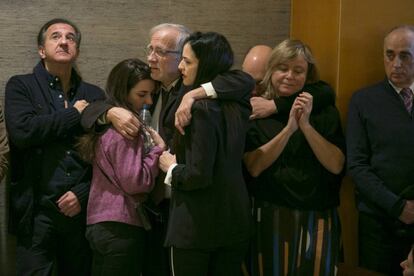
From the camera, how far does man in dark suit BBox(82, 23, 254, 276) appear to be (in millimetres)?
2506

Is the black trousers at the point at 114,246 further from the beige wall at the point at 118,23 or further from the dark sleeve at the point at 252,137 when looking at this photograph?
the beige wall at the point at 118,23

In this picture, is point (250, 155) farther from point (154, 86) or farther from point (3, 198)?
point (3, 198)

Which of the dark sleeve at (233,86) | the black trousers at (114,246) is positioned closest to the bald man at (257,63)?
the dark sleeve at (233,86)

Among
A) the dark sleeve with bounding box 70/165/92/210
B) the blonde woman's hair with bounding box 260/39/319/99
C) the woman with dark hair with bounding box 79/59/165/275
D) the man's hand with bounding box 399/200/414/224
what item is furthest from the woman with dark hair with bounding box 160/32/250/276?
the man's hand with bounding box 399/200/414/224

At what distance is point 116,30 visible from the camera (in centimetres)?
349

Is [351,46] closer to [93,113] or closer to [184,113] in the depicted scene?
[184,113]

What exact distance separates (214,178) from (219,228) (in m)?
0.20

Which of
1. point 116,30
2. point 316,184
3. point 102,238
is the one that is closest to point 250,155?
point 316,184

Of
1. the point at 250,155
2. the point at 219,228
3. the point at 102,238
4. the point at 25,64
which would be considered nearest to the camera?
the point at 219,228

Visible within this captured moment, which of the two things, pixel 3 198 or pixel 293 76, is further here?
pixel 3 198

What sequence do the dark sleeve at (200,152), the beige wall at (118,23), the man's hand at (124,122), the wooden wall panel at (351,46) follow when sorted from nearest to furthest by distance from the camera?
the dark sleeve at (200,152)
the man's hand at (124,122)
the wooden wall panel at (351,46)
the beige wall at (118,23)

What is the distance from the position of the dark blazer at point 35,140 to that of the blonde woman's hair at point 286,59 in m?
0.92

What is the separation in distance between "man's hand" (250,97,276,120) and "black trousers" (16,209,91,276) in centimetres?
99

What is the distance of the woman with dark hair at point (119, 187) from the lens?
8.70 feet
